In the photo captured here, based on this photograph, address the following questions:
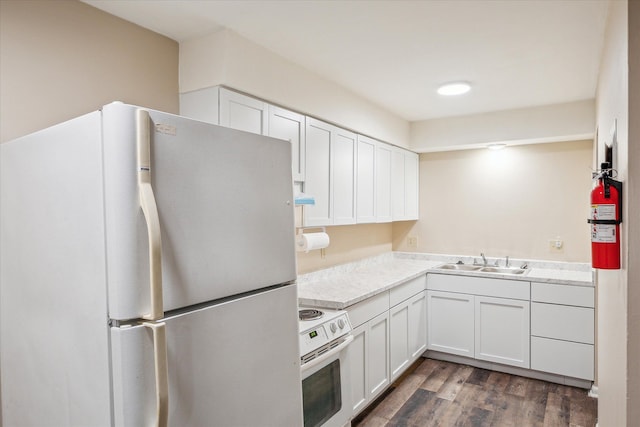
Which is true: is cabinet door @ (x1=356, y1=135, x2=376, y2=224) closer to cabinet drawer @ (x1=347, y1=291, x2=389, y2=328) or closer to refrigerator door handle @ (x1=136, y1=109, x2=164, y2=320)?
cabinet drawer @ (x1=347, y1=291, x2=389, y2=328)

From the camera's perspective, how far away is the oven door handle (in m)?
1.92

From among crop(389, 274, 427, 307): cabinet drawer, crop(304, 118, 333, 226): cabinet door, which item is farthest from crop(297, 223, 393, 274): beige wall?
crop(389, 274, 427, 307): cabinet drawer

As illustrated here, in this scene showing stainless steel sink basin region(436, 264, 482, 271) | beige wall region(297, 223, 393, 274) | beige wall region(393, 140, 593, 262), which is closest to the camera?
beige wall region(297, 223, 393, 274)

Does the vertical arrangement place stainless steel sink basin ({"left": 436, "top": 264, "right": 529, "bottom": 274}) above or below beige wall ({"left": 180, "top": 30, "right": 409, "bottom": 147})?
below

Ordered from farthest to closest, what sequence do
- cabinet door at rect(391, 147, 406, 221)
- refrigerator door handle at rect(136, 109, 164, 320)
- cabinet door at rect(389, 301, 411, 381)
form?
cabinet door at rect(391, 147, 406, 221), cabinet door at rect(389, 301, 411, 381), refrigerator door handle at rect(136, 109, 164, 320)

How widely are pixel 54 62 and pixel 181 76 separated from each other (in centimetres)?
64

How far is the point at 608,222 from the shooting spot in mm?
1236

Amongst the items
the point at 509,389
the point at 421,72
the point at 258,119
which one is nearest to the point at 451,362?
the point at 509,389

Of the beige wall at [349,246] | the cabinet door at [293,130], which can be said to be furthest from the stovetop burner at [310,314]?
the cabinet door at [293,130]

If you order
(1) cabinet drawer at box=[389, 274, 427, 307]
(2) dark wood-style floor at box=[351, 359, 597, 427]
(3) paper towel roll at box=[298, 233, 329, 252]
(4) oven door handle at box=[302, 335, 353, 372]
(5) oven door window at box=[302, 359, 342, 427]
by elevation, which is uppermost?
(3) paper towel roll at box=[298, 233, 329, 252]

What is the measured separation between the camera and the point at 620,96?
1.29m

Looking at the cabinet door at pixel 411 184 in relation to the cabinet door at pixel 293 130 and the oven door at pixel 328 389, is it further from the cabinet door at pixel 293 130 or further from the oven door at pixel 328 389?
the oven door at pixel 328 389

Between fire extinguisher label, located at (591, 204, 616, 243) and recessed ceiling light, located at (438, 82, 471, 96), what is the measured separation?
1.89m

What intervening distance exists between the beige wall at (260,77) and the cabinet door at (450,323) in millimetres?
1820
